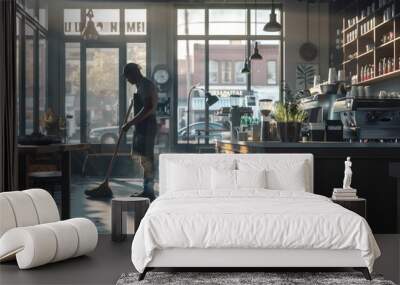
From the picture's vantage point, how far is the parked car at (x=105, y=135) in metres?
7.08

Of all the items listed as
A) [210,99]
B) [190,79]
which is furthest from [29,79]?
[210,99]

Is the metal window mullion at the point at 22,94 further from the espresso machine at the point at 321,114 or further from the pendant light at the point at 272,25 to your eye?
the espresso machine at the point at 321,114

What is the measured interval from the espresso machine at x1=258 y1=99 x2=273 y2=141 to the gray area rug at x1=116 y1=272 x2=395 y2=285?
8.49 feet

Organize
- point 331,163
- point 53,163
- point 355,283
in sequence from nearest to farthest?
point 355,283 < point 331,163 < point 53,163

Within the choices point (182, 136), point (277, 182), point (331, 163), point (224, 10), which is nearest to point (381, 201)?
point (331, 163)

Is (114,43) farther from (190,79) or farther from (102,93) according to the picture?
(190,79)

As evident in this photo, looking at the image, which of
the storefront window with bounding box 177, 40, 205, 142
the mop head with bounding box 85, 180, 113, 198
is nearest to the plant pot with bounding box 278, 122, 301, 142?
the storefront window with bounding box 177, 40, 205, 142

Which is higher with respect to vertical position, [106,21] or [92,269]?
[106,21]

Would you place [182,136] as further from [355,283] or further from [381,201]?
[355,283]

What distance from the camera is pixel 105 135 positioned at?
23.3 feet

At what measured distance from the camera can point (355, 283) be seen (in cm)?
418

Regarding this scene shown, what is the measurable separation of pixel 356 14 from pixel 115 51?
345 centimetres

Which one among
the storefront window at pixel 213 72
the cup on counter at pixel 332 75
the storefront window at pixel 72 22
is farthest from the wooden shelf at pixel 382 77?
the storefront window at pixel 72 22

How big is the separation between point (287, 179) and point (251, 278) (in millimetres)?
1591
